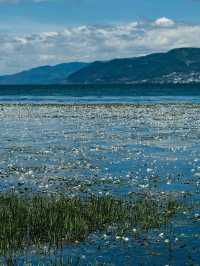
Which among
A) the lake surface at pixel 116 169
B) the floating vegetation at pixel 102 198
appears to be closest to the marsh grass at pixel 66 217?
the floating vegetation at pixel 102 198

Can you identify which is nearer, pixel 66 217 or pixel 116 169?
pixel 66 217

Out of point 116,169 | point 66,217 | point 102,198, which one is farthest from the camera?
point 116,169

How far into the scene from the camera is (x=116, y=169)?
3538 cm

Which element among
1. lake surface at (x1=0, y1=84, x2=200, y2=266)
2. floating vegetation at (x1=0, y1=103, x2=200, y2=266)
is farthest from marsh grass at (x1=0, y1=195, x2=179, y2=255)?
lake surface at (x1=0, y1=84, x2=200, y2=266)

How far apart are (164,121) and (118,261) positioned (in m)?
54.3

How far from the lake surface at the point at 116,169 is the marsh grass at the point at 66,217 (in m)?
0.71

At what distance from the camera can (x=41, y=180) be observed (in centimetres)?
3139

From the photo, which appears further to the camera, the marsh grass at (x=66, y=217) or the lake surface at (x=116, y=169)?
the marsh grass at (x=66, y=217)

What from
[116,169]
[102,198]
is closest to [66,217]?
[102,198]

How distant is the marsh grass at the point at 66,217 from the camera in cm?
1983

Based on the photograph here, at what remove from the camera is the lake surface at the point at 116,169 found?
1931 cm

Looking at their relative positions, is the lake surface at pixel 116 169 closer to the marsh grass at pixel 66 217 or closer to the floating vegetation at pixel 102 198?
the floating vegetation at pixel 102 198

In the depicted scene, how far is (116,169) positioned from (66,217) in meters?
14.3

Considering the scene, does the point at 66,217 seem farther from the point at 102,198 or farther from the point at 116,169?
the point at 116,169
